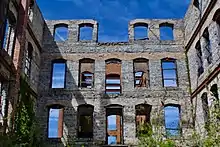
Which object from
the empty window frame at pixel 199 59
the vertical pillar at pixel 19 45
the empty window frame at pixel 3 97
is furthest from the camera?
the empty window frame at pixel 199 59

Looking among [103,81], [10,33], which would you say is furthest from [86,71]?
[10,33]

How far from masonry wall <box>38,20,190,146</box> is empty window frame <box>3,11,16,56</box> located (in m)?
4.31

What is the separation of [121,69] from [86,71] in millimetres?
4328

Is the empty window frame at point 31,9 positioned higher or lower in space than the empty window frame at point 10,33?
higher

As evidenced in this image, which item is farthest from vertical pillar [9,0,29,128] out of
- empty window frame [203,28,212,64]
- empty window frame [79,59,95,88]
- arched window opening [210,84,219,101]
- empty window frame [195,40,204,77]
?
empty window frame [195,40,204,77]

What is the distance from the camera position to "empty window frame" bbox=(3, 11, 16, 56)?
14.5m

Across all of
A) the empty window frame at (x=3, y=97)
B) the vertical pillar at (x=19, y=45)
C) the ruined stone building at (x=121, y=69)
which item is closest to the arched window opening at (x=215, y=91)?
the ruined stone building at (x=121, y=69)

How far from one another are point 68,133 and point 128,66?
548 cm

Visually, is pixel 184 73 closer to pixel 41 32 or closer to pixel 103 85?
pixel 103 85

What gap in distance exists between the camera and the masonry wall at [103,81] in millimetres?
17672

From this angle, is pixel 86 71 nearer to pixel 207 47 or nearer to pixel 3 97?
pixel 3 97

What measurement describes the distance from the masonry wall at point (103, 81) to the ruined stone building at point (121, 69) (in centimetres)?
6

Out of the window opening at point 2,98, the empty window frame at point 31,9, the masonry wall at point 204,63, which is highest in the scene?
the empty window frame at point 31,9

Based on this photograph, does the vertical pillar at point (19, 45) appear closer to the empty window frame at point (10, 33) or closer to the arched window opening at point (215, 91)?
the empty window frame at point (10, 33)
